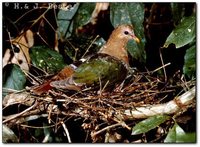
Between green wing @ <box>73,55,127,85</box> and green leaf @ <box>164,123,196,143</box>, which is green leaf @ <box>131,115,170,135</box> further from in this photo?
green wing @ <box>73,55,127,85</box>

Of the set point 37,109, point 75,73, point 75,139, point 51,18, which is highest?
point 51,18

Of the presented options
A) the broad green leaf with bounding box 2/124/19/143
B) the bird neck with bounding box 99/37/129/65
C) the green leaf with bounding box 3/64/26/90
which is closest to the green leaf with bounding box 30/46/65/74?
the green leaf with bounding box 3/64/26/90

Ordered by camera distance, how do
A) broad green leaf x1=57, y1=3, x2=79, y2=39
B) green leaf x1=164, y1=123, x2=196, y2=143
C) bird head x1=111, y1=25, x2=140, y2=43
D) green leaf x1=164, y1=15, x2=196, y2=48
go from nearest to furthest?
green leaf x1=164, y1=123, x2=196, y2=143, green leaf x1=164, y1=15, x2=196, y2=48, bird head x1=111, y1=25, x2=140, y2=43, broad green leaf x1=57, y1=3, x2=79, y2=39

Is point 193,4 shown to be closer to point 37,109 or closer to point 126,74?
point 126,74

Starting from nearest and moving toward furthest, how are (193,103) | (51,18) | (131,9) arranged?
(193,103) → (131,9) → (51,18)

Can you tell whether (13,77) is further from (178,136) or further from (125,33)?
(178,136)

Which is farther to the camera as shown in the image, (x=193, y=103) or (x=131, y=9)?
(x=131, y=9)

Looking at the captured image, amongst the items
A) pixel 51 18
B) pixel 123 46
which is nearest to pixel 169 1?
pixel 123 46

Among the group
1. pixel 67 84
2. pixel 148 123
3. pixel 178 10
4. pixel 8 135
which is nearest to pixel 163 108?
pixel 148 123
